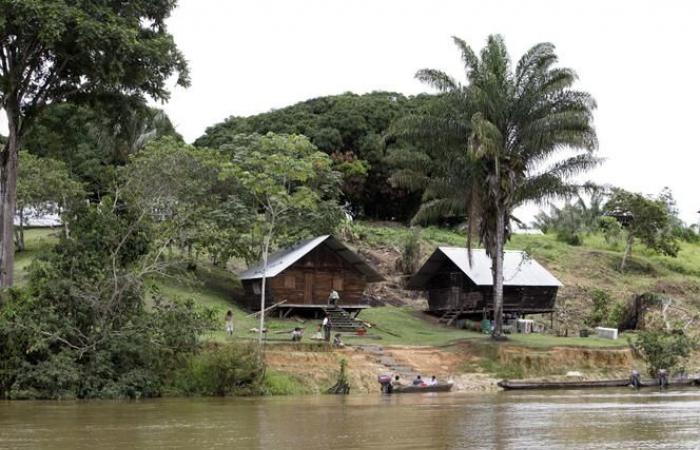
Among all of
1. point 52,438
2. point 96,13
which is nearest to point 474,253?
point 96,13

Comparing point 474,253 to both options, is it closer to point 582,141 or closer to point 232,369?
point 582,141

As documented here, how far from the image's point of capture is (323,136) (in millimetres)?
68250

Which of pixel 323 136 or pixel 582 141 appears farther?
pixel 323 136

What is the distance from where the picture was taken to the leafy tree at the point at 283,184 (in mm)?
36672

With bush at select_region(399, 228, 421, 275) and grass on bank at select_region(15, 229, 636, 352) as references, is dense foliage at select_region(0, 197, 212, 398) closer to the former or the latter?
grass on bank at select_region(15, 229, 636, 352)

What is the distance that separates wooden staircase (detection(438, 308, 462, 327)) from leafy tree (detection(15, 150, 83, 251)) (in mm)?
20659

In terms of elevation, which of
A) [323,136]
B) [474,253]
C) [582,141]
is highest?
[323,136]

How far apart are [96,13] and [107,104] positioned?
18.9 ft

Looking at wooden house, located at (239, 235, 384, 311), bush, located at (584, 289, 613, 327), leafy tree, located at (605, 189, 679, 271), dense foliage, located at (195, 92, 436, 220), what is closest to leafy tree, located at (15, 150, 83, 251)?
wooden house, located at (239, 235, 384, 311)

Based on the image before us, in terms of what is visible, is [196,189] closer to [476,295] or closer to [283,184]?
[283,184]

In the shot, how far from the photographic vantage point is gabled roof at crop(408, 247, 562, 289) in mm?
49062

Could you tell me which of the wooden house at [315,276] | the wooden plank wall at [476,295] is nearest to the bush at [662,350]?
the wooden plank wall at [476,295]

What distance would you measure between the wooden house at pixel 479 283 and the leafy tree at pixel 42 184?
19.9 metres

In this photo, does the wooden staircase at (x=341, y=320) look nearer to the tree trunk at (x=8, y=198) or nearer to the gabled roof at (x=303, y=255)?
the gabled roof at (x=303, y=255)
